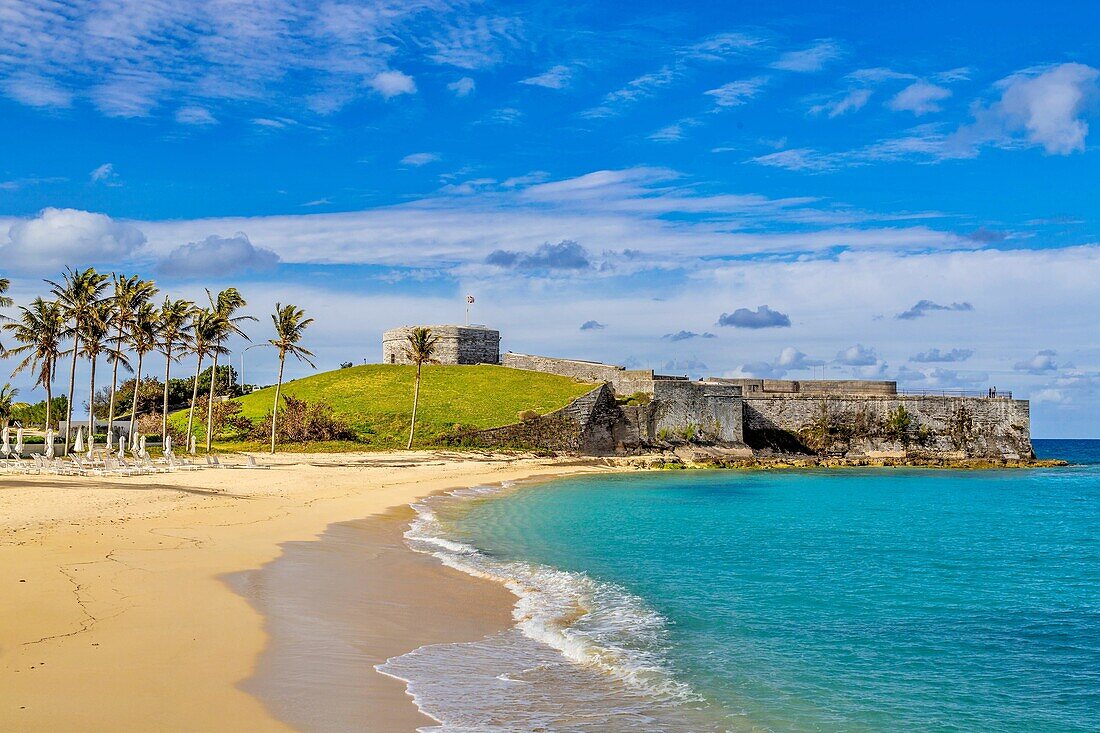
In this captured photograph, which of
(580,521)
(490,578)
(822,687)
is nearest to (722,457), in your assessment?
(580,521)

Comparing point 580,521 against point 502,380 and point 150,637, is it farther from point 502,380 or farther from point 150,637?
point 502,380

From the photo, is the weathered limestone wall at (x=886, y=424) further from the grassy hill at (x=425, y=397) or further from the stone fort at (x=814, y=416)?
the grassy hill at (x=425, y=397)

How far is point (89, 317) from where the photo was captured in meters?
44.1

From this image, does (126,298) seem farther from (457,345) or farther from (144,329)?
(457,345)

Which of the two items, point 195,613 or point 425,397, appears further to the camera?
point 425,397

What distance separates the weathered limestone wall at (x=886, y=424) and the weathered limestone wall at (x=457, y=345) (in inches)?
972

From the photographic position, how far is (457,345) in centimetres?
8106

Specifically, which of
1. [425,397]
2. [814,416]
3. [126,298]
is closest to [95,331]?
[126,298]

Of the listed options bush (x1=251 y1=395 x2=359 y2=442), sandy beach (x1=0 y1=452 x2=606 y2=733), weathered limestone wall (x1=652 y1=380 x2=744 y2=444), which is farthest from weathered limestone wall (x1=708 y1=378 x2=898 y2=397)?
sandy beach (x1=0 y1=452 x2=606 y2=733)

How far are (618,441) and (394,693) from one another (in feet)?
184

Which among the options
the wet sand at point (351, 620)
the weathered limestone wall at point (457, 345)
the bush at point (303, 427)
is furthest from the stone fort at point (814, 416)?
the wet sand at point (351, 620)

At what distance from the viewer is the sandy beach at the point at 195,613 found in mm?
7699

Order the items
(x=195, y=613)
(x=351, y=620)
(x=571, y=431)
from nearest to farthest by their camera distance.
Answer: (x=195, y=613) < (x=351, y=620) < (x=571, y=431)

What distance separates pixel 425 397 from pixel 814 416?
101 ft
